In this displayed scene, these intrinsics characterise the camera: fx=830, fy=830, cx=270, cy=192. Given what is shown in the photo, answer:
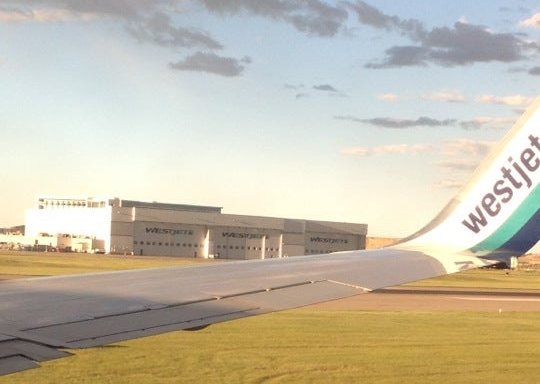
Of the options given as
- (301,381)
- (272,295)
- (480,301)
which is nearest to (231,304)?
(272,295)

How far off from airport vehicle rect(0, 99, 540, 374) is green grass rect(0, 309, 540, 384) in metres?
9.48

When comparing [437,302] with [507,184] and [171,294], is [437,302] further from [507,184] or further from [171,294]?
[171,294]

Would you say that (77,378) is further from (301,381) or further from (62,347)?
(62,347)

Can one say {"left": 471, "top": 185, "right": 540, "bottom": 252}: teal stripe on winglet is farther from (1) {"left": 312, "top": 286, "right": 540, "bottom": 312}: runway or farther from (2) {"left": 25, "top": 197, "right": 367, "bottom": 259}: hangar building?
(2) {"left": 25, "top": 197, "right": 367, "bottom": 259}: hangar building

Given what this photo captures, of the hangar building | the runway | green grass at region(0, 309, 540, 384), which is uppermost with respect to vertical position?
the hangar building

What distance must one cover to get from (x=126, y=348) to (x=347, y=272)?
14.0 meters

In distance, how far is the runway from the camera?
39.0m

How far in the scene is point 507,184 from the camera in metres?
7.85

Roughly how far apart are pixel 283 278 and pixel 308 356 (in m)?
13.4

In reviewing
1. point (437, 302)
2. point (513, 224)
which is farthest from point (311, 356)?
point (437, 302)

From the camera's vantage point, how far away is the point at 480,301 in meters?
46.7

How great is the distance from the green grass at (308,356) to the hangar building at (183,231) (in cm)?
9392

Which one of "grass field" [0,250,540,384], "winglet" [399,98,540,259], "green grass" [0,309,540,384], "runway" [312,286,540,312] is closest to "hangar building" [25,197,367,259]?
"runway" [312,286,540,312]

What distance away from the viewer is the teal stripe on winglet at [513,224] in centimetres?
777
